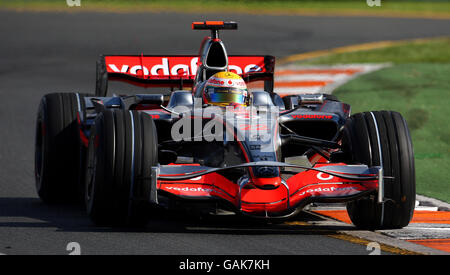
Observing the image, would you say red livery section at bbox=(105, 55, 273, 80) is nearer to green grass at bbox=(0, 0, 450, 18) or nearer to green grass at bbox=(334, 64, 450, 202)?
green grass at bbox=(334, 64, 450, 202)

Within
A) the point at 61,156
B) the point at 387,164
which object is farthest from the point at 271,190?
the point at 61,156

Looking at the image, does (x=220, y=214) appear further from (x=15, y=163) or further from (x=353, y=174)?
(x=15, y=163)

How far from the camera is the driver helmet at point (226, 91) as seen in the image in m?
10.2

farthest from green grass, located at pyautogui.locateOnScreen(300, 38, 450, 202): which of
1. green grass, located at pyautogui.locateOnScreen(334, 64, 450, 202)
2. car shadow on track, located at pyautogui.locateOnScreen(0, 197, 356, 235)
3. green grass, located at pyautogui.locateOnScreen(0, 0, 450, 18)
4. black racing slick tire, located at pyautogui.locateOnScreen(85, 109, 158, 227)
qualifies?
green grass, located at pyautogui.locateOnScreen(0, 0, 450, 18)

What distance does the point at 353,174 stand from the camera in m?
8.52

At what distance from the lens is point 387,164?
8.59 metres

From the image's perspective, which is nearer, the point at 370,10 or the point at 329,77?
the point at 329,77

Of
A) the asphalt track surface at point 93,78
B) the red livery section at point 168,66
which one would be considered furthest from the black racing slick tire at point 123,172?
the red livery section at point 168,66

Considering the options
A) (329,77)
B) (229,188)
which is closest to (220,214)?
(229,188)

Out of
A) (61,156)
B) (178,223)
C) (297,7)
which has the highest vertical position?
(297,7)

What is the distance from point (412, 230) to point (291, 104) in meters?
2.81

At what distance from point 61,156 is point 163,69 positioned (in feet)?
7.63

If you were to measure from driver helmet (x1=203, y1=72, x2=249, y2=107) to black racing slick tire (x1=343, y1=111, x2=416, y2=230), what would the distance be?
1.63 metres

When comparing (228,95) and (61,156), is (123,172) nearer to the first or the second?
(228,95)
